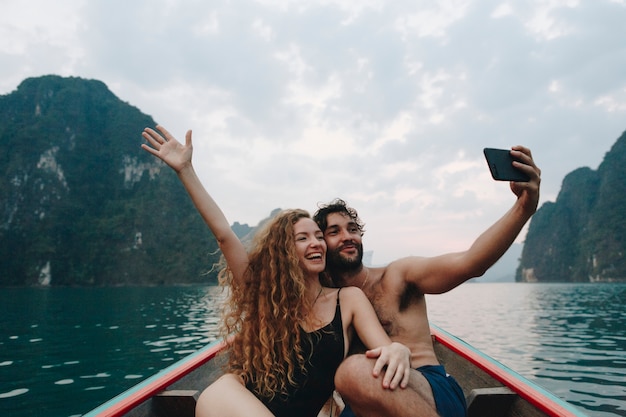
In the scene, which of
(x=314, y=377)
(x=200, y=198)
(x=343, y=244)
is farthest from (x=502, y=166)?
(x=200, y=198)

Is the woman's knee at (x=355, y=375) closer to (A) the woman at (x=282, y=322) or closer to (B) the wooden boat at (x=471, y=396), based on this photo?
(A) the woman at (x=282, y=322)

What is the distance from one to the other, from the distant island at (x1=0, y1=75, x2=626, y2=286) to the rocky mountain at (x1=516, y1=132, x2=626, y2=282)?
1.11ft

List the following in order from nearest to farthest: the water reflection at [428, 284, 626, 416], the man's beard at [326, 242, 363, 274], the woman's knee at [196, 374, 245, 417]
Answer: the woman's knee at [196, 374, 245, 417], the man's beard at [326, 242, 363, 274], the water reflection at [428, 284, 626, 416]

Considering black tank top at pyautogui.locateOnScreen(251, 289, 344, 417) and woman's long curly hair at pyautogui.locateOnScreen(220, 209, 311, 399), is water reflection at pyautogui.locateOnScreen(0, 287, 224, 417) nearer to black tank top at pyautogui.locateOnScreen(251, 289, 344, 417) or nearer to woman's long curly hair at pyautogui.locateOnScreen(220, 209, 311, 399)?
woman's long curly hair at pyautogui.locateOnScreen(220, 209, 311, 399)

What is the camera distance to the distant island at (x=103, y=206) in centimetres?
9231

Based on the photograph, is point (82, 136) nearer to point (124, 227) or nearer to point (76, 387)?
point (124, 227)

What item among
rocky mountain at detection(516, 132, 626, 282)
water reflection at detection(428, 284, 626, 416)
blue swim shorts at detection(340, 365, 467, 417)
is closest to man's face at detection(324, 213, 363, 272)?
blue swim shorts at detection(340, 365, 467, 417)

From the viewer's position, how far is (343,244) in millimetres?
2926

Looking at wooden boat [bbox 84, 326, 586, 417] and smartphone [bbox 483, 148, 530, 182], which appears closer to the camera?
smartphone [bbox 483, 148, 530, 182]

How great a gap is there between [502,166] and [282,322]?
1.44 m

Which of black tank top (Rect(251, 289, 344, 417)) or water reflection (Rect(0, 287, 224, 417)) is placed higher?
black tank top (Rect(251, 289, 344, 417))

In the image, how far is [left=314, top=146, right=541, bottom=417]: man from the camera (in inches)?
69.8

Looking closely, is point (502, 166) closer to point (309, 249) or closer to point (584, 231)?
point (309, 249)

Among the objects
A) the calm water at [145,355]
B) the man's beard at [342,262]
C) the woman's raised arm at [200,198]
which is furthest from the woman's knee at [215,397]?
the calm water at [145,355]
